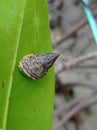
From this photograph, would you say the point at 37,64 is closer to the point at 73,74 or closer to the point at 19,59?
the point at 19,59

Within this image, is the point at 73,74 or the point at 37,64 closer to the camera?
the point at 37,64

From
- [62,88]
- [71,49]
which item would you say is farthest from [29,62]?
[71,49]

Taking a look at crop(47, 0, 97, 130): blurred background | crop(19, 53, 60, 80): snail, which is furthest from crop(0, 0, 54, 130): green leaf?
crop(47, 0, 97, 130): blurred background

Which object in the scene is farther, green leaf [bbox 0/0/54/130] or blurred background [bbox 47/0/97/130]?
blurred background [bbox 47/0/97/130]

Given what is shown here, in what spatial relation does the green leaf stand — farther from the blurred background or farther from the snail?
the blurred background

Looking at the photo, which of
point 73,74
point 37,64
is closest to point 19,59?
point 37,64
